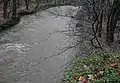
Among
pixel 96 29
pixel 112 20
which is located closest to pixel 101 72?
pixel 112 20

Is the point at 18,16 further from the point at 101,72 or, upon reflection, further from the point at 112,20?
the point at 101,72

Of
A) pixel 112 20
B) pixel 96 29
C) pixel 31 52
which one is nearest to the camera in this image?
pixel 112 20

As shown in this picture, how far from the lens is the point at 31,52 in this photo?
15.4 meters

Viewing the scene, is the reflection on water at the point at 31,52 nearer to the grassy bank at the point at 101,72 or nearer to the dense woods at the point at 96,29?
the dense woods at the point at 96,29

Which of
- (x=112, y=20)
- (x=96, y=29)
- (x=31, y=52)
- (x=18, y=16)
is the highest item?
(x=112, y=20)

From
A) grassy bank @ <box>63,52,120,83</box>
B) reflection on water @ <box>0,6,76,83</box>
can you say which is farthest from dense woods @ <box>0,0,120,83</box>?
reflection on water @ <box>0,6,76,83</box>

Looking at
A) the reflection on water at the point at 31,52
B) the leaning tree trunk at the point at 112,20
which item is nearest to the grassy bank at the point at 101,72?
the reflection on water at the point at 31,52

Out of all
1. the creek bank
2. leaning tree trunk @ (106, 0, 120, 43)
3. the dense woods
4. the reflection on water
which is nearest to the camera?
the dense woods

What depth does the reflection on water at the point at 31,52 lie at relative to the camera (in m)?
11.8

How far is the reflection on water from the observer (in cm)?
1177

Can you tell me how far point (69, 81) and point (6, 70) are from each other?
5.82 meters

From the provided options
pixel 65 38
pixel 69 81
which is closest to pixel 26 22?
pixel 65 38

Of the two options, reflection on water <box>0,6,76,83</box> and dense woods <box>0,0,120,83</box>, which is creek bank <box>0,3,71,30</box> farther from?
reflection on water <box>0,6,76,83</box>

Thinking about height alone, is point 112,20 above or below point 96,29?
above
